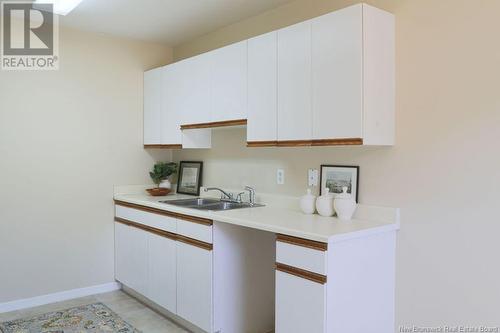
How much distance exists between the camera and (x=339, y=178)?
8.75ft

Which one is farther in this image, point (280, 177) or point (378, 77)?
point (280, 177)

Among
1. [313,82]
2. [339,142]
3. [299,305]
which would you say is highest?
[313,82]

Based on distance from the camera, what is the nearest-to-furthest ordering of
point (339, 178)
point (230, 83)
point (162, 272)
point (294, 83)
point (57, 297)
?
point (294, 83)
point (339, 178)
point (230, 83)
point (162, 272)
point (57, 297)

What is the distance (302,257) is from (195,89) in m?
1.86

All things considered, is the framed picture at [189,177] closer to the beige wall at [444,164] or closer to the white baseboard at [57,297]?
the white baseboard at [57,297]

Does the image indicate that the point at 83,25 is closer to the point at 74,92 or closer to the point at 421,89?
the point at 74,92

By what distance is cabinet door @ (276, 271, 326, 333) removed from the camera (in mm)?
2006

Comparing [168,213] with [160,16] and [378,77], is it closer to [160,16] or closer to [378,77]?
[160,16]

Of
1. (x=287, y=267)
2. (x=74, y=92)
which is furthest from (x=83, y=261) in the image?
(x=287, y=267)

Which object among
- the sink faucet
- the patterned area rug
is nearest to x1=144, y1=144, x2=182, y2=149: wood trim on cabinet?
the sink faucet

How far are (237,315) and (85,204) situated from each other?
6.25 ft

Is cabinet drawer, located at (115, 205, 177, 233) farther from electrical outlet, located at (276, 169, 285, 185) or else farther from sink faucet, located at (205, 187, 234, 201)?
electrical outlet, located at (276, 169, 285, 185)

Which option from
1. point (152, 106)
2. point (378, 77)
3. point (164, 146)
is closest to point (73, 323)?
point (164, 146)

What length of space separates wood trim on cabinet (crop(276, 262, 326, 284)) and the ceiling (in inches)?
77.6
